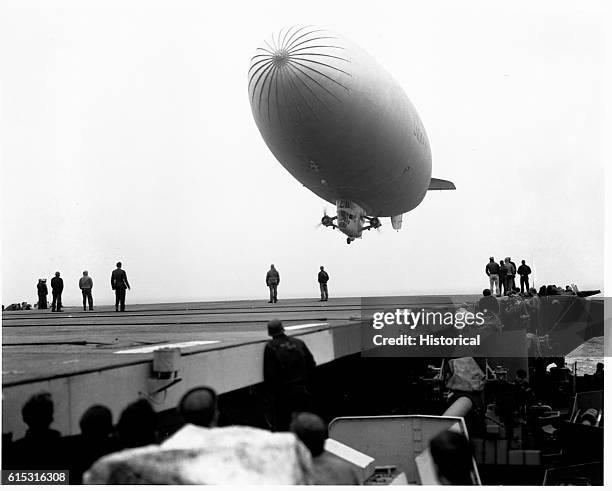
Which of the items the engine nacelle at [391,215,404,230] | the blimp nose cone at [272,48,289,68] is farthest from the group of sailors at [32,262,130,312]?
the engine nacelle at [391,215,404,230]

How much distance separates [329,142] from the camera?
16.9 meters

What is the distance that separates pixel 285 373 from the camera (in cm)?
720

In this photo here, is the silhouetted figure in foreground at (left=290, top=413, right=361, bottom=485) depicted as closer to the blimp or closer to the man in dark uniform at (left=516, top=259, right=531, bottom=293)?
the blimp

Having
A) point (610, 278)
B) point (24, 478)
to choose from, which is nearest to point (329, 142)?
point (610, 278)

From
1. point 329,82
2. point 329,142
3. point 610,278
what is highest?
point 329,82

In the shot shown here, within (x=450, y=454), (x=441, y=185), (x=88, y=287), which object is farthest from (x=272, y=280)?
(x=450, y=454)

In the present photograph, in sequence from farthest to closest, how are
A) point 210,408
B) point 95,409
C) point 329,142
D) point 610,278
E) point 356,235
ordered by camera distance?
point 356,235, point 329,142, point 610,278, point 95,409, point 210,408

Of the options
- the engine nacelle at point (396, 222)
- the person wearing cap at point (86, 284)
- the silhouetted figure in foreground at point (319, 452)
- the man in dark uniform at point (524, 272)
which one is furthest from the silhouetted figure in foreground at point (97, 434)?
the engine nacelle at point (396, 222)

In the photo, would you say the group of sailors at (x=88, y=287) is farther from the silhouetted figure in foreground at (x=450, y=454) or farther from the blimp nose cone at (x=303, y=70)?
the silhouetted figure in foreground at (x=450, y=454)

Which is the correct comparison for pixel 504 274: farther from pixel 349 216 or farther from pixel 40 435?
pixel 40 435

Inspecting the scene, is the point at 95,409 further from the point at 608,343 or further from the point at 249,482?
the point at 608,343

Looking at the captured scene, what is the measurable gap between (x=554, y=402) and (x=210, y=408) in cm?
1140

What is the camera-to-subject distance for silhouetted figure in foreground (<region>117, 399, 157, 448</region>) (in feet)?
15.6

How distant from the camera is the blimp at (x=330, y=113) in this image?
15.9 metres
